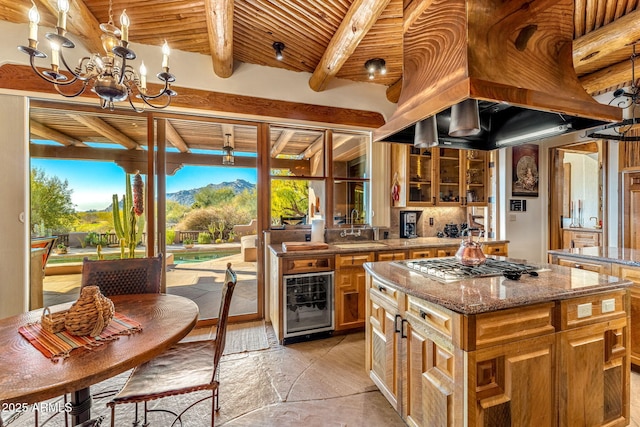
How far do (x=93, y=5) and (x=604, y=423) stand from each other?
15.3 ft

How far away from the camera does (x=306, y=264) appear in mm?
2877

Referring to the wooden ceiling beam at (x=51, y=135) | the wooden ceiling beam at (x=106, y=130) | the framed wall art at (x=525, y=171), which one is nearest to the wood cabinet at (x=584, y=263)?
the framed wall art at (x=525, y=171)

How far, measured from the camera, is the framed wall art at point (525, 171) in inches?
169

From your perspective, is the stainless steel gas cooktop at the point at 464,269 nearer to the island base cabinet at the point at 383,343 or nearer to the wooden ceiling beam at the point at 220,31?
the island base cabinet at the point at 383,343

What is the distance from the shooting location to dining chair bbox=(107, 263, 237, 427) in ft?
4.38

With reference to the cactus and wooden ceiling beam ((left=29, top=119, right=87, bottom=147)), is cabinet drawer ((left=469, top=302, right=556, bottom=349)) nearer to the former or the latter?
the cactus

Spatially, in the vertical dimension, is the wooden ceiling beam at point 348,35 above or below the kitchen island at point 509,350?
above

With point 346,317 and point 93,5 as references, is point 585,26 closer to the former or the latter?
point 346,317

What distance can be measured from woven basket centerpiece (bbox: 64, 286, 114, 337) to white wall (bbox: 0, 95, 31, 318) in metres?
2.13

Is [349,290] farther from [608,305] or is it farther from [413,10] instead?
[413,10]

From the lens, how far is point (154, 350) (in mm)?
1195

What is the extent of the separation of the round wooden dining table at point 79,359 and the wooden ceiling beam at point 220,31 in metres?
2.16

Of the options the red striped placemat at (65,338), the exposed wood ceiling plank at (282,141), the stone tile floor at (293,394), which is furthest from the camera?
the exposed wood ceiling plank at (282,141)

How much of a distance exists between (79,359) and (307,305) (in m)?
2.16
